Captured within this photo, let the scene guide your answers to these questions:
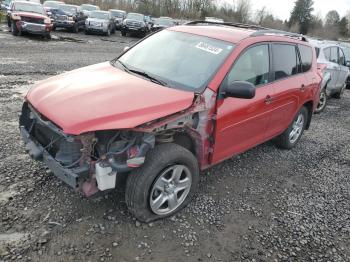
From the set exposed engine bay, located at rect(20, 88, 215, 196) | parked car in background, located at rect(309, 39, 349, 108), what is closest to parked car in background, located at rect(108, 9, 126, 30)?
parked car in background, located at rect(309, 39, 349, 108)

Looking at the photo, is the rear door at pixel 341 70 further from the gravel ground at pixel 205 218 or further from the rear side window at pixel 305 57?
the gravel ground at pixel 205 218

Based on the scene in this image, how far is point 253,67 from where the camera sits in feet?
14.2

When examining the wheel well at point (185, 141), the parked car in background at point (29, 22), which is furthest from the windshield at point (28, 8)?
the wheel well at point (185, 141)

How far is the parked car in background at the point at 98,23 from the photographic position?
23.1 m

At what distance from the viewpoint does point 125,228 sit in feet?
11.4

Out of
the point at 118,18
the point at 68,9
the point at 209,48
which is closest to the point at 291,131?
the point at 209,48

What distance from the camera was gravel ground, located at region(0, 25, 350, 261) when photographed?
321 cm

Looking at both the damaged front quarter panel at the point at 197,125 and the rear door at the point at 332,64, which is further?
the rear door at the point at 332,64

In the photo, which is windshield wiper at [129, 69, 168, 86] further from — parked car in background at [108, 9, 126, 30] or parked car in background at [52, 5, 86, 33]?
parked car in background at [108, 9, 126, 30]

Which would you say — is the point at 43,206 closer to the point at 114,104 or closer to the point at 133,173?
the point at 133,173

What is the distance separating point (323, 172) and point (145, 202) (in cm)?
328

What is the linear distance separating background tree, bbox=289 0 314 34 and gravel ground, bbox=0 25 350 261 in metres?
70.8

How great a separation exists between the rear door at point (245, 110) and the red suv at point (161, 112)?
0.01 meters

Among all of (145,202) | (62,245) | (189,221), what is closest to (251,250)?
(189,221)
